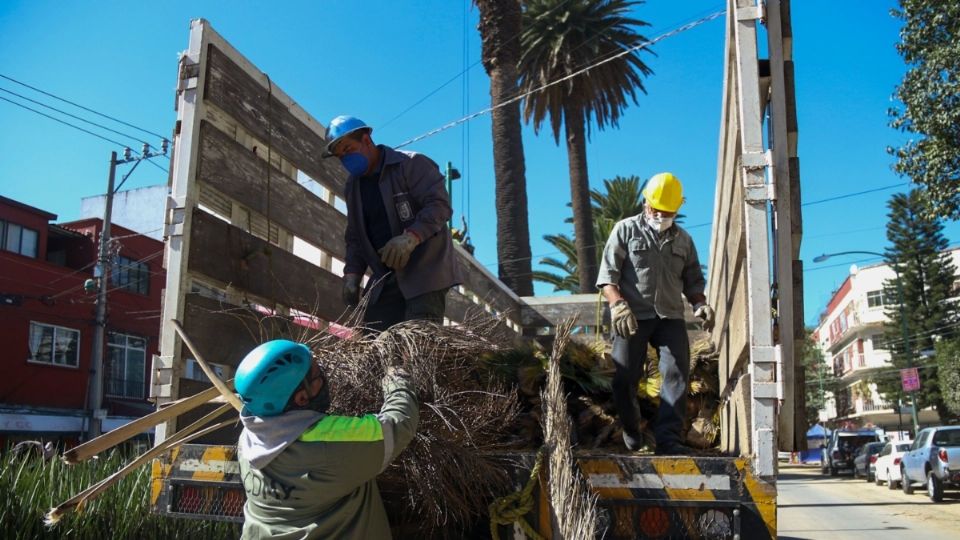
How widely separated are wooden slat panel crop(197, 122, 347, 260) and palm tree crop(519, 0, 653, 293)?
17643 millimetres

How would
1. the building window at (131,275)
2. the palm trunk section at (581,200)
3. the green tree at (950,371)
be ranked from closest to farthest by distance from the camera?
the palm trunk section at (581,200)
the building window at (131,275)
the green tree at (950,371)

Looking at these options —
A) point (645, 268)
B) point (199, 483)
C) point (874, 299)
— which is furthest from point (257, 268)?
point (874, 299)

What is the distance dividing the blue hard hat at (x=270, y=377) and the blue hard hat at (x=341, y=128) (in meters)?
1.82

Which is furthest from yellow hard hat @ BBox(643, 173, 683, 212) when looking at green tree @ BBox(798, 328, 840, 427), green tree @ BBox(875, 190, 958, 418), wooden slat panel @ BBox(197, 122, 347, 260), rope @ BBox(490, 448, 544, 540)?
green tree @ BBox(798, 328, 840, 427)

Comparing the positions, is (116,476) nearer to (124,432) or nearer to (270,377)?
(124,432)

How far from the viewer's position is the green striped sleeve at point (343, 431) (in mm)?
2557

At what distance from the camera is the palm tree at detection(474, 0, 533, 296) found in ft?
57.1

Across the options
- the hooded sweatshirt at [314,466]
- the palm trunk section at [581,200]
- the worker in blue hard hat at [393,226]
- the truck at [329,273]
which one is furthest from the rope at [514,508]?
the palm trunk section at [581,200]

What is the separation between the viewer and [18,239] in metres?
28.1

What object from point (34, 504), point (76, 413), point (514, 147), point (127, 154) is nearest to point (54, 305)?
point (76, 413)

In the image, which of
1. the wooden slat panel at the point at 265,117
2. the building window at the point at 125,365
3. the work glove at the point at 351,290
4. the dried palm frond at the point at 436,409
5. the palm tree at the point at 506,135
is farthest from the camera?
the building window at the point at 125,365

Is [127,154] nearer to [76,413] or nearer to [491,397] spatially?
[76,413]

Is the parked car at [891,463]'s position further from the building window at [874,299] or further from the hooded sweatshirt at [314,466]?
the building window at [874,299]

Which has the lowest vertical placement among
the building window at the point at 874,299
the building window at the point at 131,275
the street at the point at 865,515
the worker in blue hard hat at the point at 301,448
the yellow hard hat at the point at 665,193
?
the street at the point at 865,515
